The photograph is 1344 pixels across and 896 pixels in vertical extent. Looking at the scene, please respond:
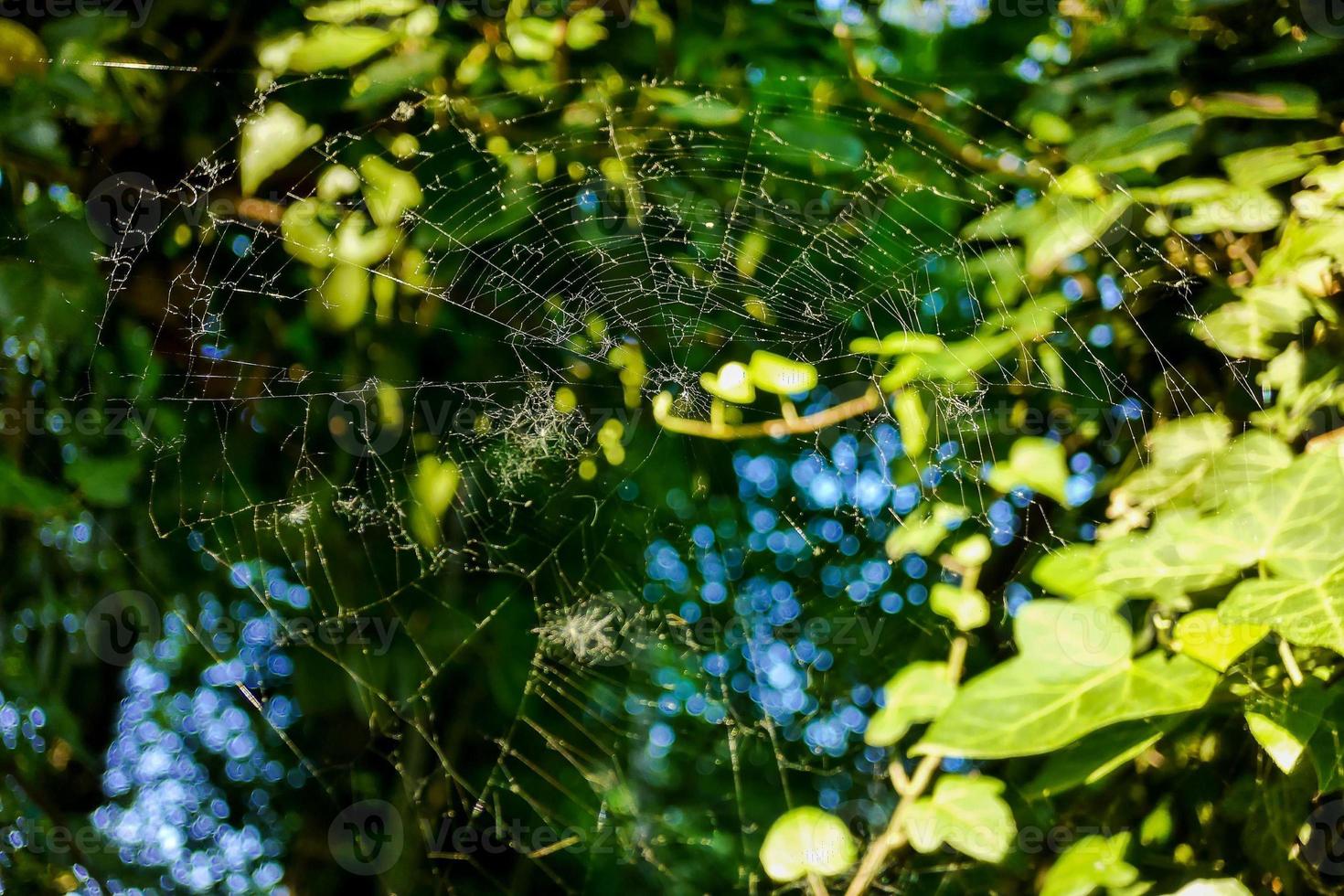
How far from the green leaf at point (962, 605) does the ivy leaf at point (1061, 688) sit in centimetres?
32

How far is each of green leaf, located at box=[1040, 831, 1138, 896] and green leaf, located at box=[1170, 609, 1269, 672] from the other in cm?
29

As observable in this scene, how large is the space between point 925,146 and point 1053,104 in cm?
16

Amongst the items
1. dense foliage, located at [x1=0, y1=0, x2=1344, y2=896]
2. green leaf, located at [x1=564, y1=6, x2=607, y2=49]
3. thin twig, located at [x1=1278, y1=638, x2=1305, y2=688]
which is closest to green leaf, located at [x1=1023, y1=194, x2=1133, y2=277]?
dense foliage, located at [x1=0, y1=0, x2=1344, y2=896]

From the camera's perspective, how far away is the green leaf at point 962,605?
1006 mm

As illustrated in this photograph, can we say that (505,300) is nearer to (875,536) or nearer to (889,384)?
(889,384)

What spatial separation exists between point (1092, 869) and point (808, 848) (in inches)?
12.8

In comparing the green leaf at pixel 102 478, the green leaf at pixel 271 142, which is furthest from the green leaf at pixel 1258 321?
the green leaf at pixel 102 478

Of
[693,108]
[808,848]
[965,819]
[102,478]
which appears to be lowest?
[808,848]

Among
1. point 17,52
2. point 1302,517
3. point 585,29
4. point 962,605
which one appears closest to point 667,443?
point 962,605

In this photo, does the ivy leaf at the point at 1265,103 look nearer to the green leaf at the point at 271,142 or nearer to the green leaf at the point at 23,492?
the green leaf at the point at 271,142

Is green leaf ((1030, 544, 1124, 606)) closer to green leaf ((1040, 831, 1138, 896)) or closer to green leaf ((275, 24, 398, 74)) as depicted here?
green leaf ((1040, 831, 1138, 896))

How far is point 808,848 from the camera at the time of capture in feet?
3.10

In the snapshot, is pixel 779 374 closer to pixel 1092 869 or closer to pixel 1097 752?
pixel 1097 752

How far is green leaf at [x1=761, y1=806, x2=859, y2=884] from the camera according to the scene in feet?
3.08
